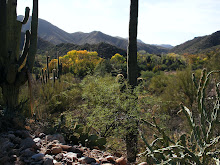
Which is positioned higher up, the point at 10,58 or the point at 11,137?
the point at 10,58

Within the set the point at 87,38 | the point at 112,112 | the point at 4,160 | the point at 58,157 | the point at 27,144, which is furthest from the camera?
the point at 87,38

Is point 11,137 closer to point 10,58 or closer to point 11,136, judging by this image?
point 11,136

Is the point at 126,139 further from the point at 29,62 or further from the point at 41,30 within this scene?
the point at 41,30

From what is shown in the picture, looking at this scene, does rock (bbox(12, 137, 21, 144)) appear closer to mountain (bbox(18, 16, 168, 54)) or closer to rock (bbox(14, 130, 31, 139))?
rock (bbox(14, 130, 31, 139))

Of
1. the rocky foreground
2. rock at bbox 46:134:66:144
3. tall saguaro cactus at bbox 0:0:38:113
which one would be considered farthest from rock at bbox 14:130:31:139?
tall saguaro cactus at bbox 0:0:38:113

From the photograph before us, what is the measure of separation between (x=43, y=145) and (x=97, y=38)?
98441 millimetres

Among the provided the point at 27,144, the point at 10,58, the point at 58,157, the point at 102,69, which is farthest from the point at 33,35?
the point at 102,69

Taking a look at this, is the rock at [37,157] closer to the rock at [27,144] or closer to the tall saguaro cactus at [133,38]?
the rock at [27,144]

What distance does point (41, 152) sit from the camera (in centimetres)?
267

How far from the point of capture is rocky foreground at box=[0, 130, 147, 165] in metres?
2.29

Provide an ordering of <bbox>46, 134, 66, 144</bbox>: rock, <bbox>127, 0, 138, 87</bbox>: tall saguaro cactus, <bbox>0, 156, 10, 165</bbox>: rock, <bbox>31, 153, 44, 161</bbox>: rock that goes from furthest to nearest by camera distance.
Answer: <bbox>127, 0, 138, 87</bbox>: tall saguaro cactus < <bbox>46, 134, 66, 144</bbox>: rock < <bbox>31, 153, 44, 161</bbox>: rock < <bbox>0, 156, 10, 165</bbox>: rock

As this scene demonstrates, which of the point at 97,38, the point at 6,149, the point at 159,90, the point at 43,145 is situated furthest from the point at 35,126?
the point at 97,38

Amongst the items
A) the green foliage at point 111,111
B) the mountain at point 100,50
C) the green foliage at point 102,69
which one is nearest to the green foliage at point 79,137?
the green foliage at point 111,111

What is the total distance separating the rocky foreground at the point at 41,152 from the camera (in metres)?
2.29
